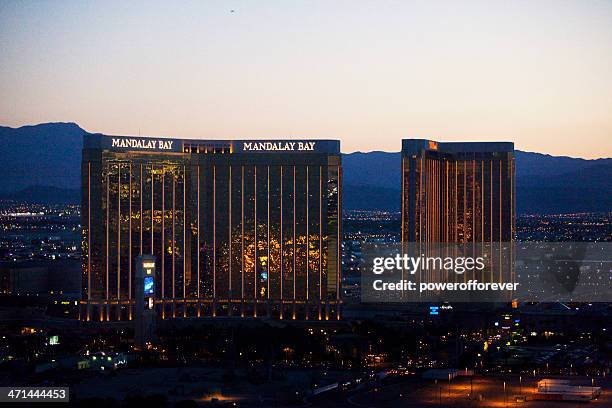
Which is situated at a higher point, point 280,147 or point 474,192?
point 280,147

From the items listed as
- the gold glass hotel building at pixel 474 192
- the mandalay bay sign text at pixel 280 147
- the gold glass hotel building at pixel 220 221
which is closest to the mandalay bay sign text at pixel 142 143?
the gold glass hotel building at pixel 220 221

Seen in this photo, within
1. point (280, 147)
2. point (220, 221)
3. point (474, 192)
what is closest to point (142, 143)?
point (220, 221)

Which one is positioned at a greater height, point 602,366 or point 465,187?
point 465,187

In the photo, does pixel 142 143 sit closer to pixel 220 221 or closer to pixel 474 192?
pixel 220 221

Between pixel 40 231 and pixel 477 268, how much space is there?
84376 millimetres

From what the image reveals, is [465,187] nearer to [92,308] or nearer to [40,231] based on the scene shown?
[92,308]

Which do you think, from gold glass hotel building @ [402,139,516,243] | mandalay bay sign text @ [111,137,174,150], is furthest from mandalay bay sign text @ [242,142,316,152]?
gold glass hotel building @ [402,139,516,243]

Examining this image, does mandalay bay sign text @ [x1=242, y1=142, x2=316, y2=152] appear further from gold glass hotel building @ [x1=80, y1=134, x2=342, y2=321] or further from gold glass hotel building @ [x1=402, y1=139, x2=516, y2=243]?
gold glass hotel building @ [x1=402, y1=139, x2=516, y2=243]

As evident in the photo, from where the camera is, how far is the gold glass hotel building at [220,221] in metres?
105

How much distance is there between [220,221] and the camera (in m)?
110

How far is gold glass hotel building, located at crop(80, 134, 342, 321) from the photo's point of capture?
10500cm

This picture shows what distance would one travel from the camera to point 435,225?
134750mm

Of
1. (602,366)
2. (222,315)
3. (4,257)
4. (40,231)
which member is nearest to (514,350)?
(602,366)

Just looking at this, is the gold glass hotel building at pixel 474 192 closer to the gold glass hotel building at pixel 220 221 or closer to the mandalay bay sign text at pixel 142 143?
the gold glass hotel building at pixel 220 221
